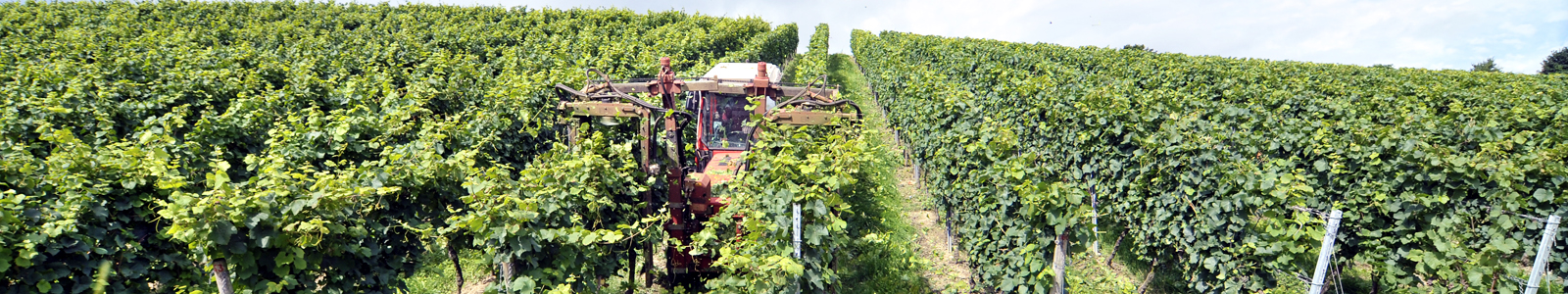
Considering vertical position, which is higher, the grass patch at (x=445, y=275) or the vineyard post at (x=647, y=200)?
the vineyard post at (x=647, y=200)

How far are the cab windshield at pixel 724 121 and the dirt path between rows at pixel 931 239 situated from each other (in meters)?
2.23

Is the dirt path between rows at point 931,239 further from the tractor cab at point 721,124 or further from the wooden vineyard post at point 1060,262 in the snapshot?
the tractor cab at point 721,124

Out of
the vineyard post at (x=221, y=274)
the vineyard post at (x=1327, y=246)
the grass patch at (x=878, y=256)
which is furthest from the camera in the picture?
the grass patch at (x=878, y=256)

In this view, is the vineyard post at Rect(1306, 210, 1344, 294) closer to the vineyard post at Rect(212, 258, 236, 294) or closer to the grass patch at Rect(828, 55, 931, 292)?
the grass patch at Rect(828, 55, 931, 292)

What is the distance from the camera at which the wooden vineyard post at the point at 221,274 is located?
4230mm

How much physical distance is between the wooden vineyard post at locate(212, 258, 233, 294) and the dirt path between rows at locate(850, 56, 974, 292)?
516cm

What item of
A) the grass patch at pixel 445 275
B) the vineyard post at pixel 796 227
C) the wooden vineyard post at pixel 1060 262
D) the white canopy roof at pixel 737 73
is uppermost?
the white canopy roof at pixel 737 73

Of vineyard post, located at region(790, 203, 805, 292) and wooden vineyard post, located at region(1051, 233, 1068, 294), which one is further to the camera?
wooden vineyard post, located at region(1051, 233, 1068, 294)

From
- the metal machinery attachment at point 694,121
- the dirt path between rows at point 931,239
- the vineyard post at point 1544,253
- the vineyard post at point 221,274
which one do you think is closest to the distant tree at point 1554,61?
the dirt path between rows at point 931,239

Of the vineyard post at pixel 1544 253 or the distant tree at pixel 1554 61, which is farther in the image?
the distant tree at pixel 1554 61

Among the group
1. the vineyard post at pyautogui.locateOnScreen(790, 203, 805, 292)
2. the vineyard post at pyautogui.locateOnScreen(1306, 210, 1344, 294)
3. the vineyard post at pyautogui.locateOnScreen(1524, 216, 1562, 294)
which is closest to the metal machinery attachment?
the vineyard post at pyautogui.locateOnScreen(790, 203, 805, 292)

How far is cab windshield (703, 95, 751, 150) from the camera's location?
300 inches

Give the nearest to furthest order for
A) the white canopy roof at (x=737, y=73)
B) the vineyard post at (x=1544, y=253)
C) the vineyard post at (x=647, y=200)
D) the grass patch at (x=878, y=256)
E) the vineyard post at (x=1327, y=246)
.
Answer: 1. the vineyard post at (x=1544, y=253)
2. the vineyard post at (x=1327, y=246)
3. the vineyard post at (x=647, y=200)
4. the grass patch at (x=878, y=256)
5. the white canopy roof at (x=737, y=73)

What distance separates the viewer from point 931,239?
380 inches
